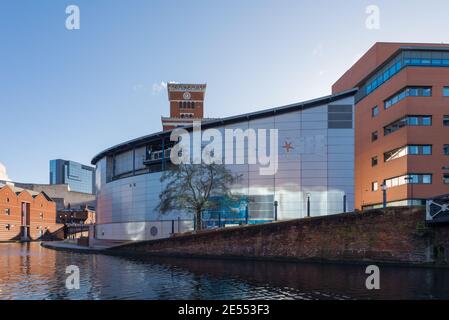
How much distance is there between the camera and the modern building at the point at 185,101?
94.0 meters

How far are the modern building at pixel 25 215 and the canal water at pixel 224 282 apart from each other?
207 feet

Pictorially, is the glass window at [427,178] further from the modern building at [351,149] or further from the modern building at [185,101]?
the modern building at [185,101]

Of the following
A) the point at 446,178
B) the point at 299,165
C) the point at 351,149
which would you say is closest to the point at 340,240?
the point at 299,165

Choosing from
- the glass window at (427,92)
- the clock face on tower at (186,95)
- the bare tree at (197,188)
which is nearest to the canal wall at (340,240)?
the bare tree at (197,188)

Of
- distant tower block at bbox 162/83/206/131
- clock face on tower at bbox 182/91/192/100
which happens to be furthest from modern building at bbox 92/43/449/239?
clock face on tower at bbox 182/91/192/100

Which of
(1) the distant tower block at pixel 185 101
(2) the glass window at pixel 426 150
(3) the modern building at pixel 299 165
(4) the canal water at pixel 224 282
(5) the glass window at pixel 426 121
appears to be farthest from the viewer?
(1) the distant tower block at pixel 185 101

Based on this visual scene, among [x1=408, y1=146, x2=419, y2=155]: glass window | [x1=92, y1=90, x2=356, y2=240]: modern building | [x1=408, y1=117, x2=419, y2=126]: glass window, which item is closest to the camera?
[x1=408, y1=146, x2=419, y2=155]: glass window

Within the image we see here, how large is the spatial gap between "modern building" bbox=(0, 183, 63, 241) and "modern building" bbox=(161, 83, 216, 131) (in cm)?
3557

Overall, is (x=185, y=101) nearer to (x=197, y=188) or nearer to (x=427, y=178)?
(x=197, y=188)

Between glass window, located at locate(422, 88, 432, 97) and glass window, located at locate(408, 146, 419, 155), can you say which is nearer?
glass window, located at locate(408, 146, 419, 155)

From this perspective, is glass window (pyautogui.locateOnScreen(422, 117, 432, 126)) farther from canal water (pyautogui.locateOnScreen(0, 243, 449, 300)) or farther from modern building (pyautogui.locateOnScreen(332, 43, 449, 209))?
canal water (pyautogui.locateOnScreen(0, 243, 449, 300))

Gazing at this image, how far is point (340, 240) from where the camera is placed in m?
28.5

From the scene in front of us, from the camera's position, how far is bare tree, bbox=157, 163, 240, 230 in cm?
3966

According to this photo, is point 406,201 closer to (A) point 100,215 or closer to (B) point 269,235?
(B) point 269,235
